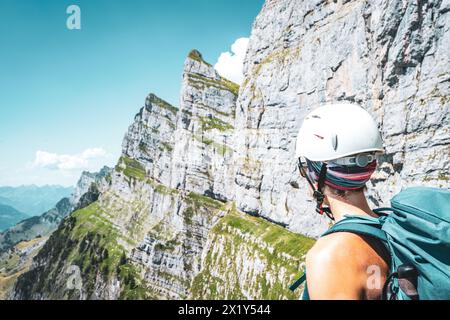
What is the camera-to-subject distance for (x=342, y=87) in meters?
91.6

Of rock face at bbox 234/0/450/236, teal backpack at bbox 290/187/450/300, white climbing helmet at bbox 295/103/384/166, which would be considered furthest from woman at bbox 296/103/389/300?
rock face at bbox 234/0/450/236

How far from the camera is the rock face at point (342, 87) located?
62312mm

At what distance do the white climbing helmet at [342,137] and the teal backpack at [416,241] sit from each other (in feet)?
3.82

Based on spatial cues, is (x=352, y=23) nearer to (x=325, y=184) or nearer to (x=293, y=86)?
(x=293, y=86)

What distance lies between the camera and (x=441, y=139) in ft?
199

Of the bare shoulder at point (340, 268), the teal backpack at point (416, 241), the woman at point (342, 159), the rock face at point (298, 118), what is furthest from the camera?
the rock face at point (298, 118)

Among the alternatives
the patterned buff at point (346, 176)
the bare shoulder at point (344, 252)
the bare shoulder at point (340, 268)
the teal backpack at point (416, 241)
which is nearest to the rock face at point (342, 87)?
the patterned buff at point (346, 176)

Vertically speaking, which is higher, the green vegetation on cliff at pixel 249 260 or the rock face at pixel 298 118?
the rock face at pixel 298 118

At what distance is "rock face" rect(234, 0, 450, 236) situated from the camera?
6231 cm

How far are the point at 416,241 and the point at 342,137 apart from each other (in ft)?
6.70

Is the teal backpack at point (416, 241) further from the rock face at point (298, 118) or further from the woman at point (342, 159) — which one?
the rock face at point (298, 118)

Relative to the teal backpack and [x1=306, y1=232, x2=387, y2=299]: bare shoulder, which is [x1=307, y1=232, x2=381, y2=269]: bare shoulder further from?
the teal backpack

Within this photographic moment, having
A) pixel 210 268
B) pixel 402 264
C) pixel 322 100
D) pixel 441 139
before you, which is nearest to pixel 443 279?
pixel 402 264

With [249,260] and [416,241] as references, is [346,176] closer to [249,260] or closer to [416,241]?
[416,241]
